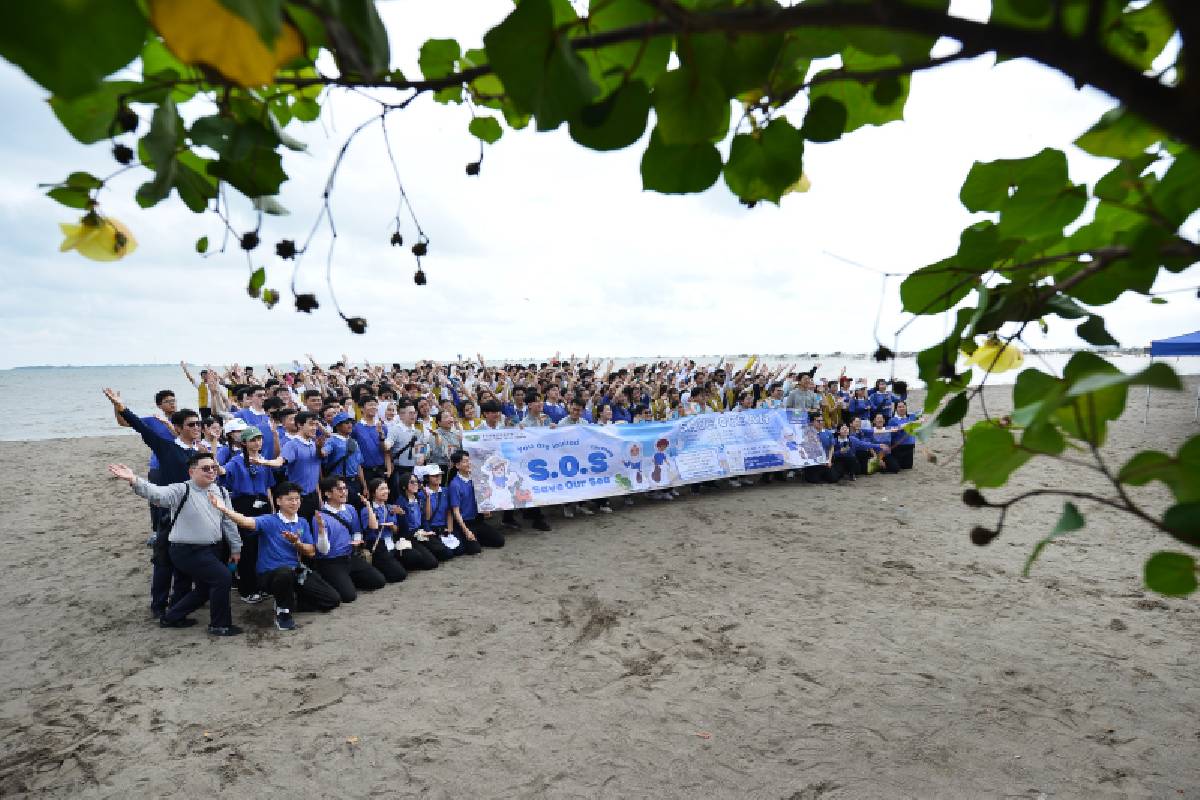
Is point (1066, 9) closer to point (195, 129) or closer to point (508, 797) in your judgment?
point (195, 129)

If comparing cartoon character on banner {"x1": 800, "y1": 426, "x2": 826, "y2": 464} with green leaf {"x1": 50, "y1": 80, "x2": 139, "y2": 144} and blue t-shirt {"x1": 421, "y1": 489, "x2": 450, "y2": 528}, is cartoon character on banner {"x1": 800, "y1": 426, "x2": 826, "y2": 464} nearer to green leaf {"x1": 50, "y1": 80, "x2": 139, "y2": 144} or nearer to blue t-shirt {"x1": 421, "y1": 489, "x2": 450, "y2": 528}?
blue t-shirt {"x1": 421, "y1": 489, "x2": 450, "y2": 528}

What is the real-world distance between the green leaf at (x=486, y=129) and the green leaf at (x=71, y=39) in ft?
3.76

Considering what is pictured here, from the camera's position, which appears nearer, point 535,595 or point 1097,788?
point 1097,788

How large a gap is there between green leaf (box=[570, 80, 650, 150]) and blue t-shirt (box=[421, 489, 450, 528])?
716cm

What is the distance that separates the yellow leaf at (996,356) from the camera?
1.62 m

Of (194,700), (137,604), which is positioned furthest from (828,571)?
(137,604)

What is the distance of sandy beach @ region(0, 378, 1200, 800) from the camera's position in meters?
3.46

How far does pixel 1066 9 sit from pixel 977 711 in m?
4.69

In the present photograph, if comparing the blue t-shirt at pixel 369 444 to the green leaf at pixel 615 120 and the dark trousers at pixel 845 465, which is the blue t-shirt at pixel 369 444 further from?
the dark trousers at pixel 845 465

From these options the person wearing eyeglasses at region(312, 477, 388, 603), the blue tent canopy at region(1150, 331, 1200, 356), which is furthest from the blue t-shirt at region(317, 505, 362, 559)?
the blue tent canopy at region(1150, 331, 1200, 356)

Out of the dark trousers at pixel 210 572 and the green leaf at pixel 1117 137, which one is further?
the dark trousers at pixel 210 572

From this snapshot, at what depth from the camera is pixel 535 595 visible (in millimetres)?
6082

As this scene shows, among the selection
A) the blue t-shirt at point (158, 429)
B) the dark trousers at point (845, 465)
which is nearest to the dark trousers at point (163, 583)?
the blue t-shirt at point (158, 429)

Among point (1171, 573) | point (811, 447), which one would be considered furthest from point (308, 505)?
point (811, 447)
